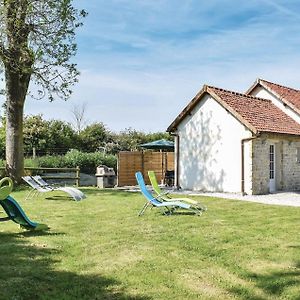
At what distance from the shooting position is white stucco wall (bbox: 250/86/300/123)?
22114 mm

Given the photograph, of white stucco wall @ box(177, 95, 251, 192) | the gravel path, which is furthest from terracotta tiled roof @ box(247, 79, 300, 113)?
the gravel path

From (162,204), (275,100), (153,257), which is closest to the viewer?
(153,257)

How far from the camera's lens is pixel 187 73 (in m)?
24.1

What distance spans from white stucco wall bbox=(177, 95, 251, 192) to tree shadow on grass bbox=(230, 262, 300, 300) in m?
12.4

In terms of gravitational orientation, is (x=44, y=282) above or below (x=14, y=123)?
below

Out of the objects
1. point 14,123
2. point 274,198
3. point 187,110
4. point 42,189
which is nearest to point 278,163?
point 274,198

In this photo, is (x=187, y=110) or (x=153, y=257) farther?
(x=187, y=110)

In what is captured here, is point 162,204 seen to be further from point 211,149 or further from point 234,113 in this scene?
point 211,149

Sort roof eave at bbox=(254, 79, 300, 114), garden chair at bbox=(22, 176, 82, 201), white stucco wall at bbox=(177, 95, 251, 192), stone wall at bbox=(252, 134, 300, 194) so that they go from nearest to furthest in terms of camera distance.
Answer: garden chair at bbox=(22, 176, 82, 201)
stone wall at bbox=(252, 134, 300, 194)
white stucco wall at bbox=(177, 95, 251, 192)
roof eave at bbox=(254, 79, 300, 114)

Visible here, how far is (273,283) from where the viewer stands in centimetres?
563

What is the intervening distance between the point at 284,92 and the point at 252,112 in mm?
5070

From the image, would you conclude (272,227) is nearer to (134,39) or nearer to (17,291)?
(17,291)

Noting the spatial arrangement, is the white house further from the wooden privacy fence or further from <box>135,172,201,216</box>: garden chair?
<box>135,172,201,216</box>: garden chair

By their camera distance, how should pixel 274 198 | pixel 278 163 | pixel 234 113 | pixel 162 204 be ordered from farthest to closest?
1. pixel 278 163
2. pixel 234 113
3. pixel 274 198
4. pixel 162 204
